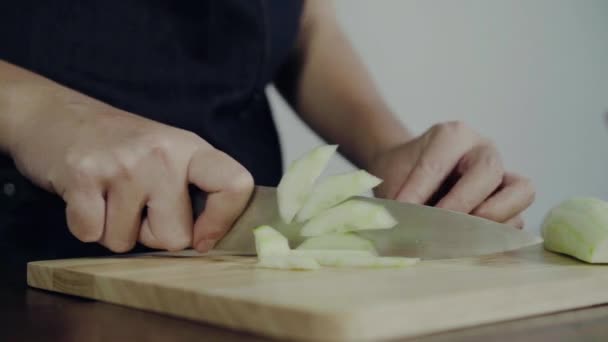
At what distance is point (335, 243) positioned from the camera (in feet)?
2.90

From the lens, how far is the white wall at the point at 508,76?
6.39 ft

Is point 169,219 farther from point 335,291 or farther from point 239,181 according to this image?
point 335,291

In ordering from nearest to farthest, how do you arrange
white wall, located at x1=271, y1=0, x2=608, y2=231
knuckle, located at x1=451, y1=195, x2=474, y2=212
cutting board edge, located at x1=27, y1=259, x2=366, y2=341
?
1. cutting board edge, located at x1=27, y1=259, x2=366, y2=341
2. knuckle, located at x1=451, y1=195, x2=474, y2=212
3. white wall, located at x1=271, y1=0, x2=608, y2=231

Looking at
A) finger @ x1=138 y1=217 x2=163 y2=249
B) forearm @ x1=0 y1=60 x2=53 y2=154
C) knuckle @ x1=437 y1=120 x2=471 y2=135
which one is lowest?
finger @ x1=138 y1=217 x2=163 y2=249

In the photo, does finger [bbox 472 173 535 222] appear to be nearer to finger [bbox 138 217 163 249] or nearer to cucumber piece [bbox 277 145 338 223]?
cucumber piece [bbox 277 145 338 223]

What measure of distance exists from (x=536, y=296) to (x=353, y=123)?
2.43 feet

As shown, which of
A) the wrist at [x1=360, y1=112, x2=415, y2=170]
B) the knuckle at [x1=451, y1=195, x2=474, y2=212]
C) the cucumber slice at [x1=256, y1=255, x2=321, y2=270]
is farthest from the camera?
the wrist at [x1=360, y1=112, x2=415, y2=170]

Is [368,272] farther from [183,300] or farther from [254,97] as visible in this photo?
[254,97]

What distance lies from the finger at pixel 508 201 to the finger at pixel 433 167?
65 millimetres

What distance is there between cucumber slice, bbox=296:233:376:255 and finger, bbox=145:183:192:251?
13cm

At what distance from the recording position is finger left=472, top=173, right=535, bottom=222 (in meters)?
1.08

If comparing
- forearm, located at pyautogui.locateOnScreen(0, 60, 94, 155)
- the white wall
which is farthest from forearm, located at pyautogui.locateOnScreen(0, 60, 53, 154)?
the white wall

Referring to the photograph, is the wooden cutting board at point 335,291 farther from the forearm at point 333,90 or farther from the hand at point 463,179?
the forearm at point 333,90

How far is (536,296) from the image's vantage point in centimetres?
70
